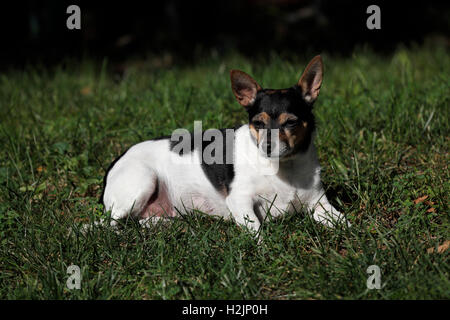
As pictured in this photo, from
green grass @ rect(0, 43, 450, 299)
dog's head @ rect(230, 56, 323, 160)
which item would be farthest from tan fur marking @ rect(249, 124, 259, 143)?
green grass @ rect(0, 43, 450, 299)

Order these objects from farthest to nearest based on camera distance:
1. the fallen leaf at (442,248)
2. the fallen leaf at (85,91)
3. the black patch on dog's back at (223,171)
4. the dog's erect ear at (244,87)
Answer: the fallen leaf at (85,91) < the black patch on dog's back at (223,171) < the dog's erect ear at (244,87) < the fallen leaf at (442,248)

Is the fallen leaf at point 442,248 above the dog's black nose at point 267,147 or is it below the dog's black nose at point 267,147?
below

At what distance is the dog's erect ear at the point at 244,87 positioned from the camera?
11.5 feet

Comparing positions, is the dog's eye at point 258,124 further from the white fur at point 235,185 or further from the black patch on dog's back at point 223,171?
the black patch on dog's back at point 223,171

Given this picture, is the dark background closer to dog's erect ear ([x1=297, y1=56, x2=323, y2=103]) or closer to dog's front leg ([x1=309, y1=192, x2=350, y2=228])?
dog's erect ear ([x1=297, y1=56, x2=323, y2=103])

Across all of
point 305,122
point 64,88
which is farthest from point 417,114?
point 64,88

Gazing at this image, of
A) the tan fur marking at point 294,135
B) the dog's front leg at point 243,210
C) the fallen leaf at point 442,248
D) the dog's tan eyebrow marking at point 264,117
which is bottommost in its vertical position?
the fallen leaf at point 442,248

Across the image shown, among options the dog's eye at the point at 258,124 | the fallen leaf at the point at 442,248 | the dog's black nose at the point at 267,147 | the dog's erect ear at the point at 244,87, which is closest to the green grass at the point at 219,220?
the fallen leaf at the point at 442,248

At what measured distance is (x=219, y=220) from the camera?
137 inches

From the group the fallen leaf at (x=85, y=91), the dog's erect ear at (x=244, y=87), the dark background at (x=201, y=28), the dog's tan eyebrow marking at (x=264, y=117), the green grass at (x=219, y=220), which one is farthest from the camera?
Result: the dark background at (x=201, y=28)

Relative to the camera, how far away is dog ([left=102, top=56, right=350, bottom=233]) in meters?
3.36

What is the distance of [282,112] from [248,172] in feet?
1.62

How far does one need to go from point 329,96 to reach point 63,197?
288 centimetres

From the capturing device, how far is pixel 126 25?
10109mm
